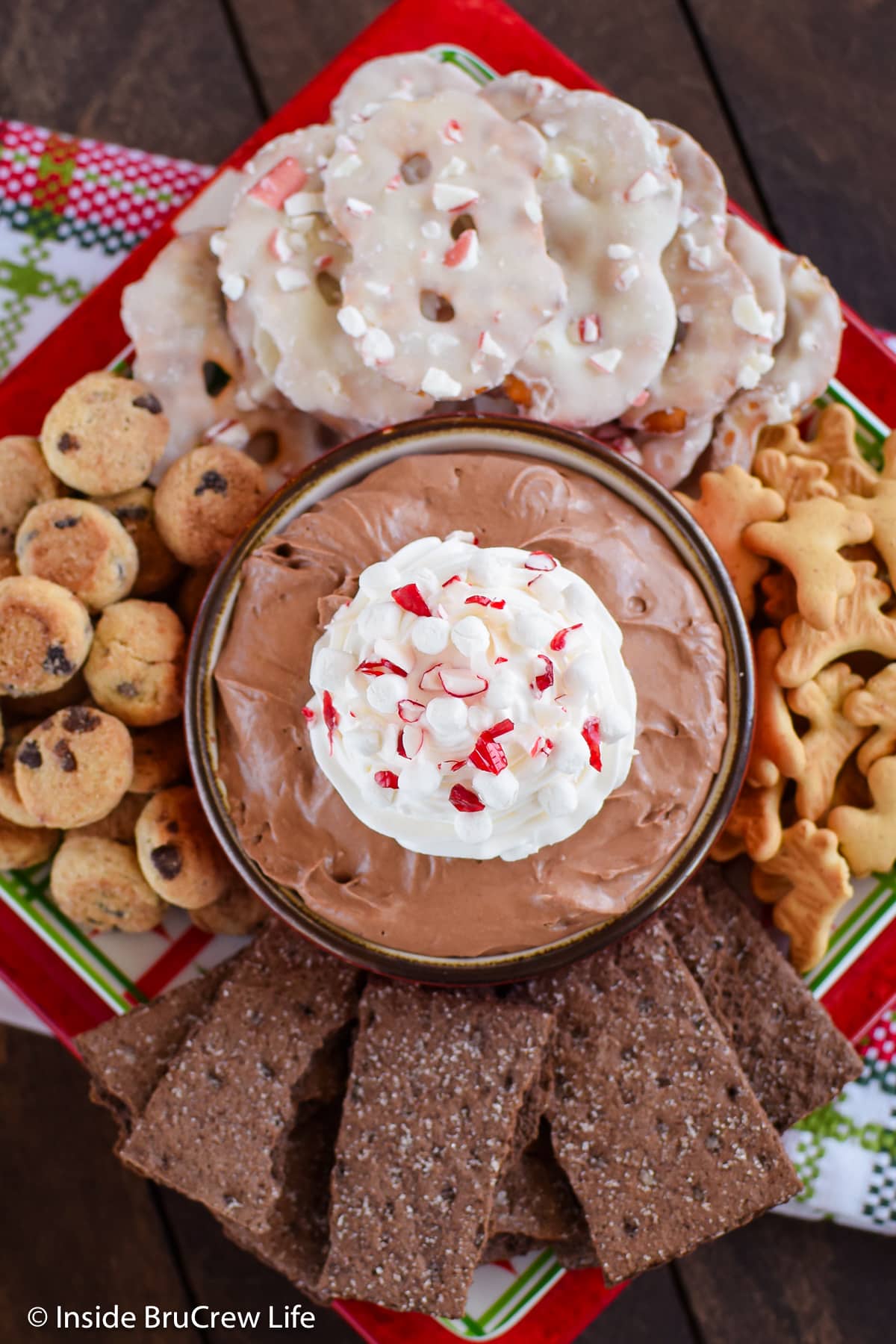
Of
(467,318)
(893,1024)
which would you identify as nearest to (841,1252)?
(893,1024)

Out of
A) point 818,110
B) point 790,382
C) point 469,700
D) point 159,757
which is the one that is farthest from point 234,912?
point 818,110

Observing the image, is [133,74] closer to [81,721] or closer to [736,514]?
[81,721]

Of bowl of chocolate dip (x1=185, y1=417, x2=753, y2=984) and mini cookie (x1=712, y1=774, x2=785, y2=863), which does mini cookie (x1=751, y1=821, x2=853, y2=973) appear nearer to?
mini cookie (x1=712, y1=774, x2=785, y2=863)

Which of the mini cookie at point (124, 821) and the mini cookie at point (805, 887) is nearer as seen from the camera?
the mini cookie at point (805, 887)

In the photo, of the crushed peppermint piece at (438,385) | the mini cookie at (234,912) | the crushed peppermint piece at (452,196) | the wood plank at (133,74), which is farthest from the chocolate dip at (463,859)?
the wood plank at (133,74)

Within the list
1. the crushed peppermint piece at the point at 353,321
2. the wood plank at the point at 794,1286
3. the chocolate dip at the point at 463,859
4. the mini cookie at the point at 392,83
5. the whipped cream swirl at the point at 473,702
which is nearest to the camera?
the whipped cream swirl at the point at 473,702

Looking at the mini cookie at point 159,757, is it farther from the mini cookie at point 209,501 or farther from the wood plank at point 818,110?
the wood plank at point 818,110
